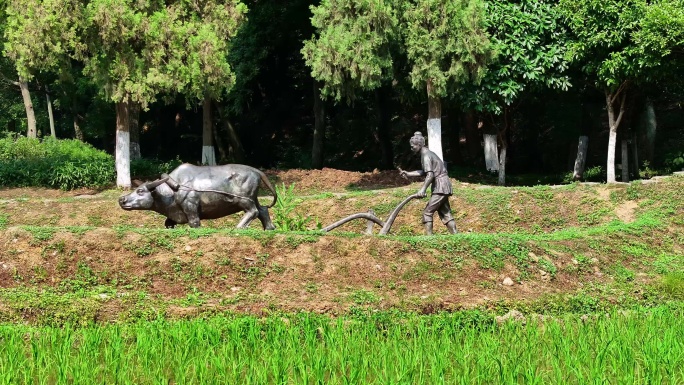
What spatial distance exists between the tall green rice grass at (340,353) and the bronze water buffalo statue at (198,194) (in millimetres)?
4327

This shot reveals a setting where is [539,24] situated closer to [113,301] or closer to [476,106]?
[476,106]

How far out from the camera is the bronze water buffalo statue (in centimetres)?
1392

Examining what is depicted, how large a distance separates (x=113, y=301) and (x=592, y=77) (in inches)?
721

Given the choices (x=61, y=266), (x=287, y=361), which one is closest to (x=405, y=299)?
(x=287, y=361)

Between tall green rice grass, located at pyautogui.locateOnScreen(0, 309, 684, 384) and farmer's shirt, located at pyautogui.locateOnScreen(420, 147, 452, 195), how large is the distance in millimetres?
4412

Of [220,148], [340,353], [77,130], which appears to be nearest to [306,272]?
[340,353]

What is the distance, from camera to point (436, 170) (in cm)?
1412

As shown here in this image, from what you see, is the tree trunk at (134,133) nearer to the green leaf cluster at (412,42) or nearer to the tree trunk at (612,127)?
the green leaf cluster at (412,42)

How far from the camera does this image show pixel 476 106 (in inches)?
957

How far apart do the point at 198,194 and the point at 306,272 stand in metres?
2.96

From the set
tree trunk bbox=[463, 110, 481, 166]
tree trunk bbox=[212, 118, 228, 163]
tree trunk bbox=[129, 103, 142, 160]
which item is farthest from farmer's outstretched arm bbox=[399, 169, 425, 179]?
tree trunk bbox=[212, 118, 228, 163]

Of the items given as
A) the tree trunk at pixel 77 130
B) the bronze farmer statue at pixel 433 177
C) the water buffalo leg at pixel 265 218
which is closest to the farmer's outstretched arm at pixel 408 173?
the bronze farmer statue at pixel 433 177

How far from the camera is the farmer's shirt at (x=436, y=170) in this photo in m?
14.1

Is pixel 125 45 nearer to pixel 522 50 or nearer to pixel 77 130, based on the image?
pixel 522 50
